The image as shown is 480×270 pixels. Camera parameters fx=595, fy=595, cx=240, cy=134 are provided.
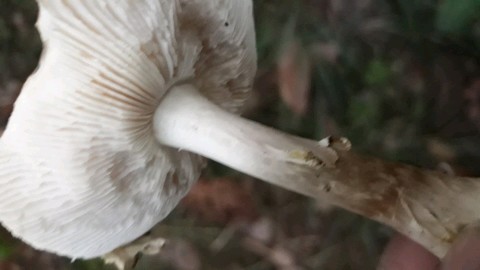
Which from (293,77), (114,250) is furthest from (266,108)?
(114,250)

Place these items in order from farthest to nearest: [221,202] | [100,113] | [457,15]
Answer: [221,202] < [457,15] < [100,113]

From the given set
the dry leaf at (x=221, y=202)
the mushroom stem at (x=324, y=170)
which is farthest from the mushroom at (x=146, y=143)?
the dry leaf at (x=221, y=202)

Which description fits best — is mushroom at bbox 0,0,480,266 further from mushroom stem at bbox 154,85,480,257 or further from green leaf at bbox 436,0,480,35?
green leaf at bbox 436,0,480,35

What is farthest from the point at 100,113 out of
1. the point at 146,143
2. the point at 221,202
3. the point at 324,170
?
the point at 221,202

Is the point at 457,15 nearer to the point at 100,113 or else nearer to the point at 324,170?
the point at 324,170

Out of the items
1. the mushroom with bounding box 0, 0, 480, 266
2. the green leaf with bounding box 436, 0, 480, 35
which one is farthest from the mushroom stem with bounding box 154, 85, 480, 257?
the green leaf with bounding box 436, 0, 480, 35

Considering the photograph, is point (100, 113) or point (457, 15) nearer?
point (100, 113)

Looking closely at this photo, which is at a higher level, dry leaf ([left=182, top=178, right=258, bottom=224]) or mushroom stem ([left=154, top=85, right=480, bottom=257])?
mushroom stem ([left=154, top=85, right=480, bottom=257])

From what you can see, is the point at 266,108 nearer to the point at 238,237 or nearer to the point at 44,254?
the point at 238,237
